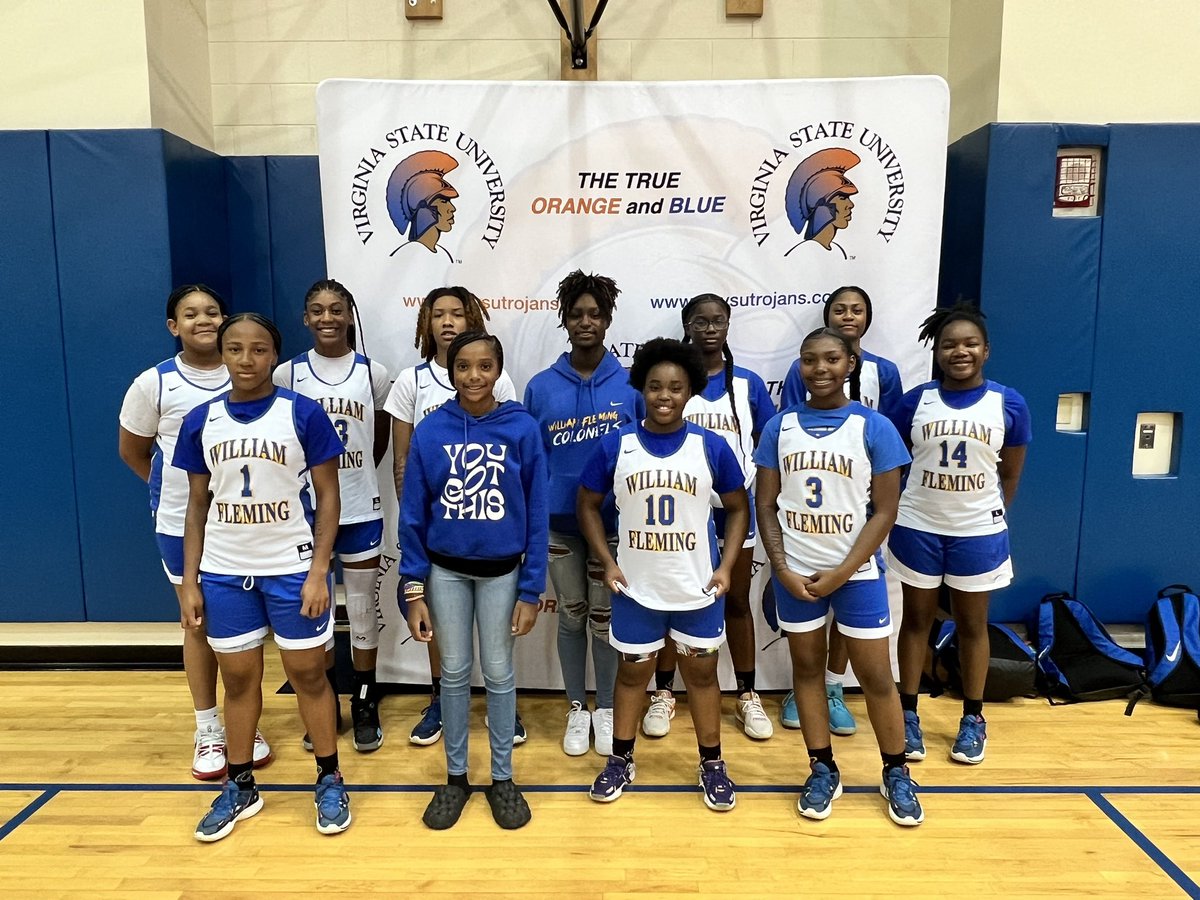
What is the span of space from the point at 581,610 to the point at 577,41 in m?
Result: 2.47

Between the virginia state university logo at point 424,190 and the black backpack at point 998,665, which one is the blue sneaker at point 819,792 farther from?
the virginia state university logo at point 424,190

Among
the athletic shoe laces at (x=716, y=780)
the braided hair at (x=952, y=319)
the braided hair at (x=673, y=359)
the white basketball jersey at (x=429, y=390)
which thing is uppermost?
the braided hair at (x=952, y=319)

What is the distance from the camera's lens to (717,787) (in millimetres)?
2428

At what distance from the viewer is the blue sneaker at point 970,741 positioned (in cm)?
269

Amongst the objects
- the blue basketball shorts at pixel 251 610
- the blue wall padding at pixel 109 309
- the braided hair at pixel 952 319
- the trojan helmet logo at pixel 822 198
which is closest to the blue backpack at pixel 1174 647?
the braided hair at pixel 952 319

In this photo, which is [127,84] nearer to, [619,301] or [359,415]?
[359,415]

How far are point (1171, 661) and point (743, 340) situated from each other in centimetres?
217

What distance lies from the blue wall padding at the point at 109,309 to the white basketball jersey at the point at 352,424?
3.45ft

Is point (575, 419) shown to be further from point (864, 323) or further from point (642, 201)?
point (864, 323)

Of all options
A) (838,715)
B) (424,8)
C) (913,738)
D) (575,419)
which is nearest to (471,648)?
(575,419)

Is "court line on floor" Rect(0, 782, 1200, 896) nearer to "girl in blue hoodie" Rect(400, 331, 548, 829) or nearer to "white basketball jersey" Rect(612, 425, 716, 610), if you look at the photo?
"girl in blue hoodie" Rect(400, 331, 548, 829)

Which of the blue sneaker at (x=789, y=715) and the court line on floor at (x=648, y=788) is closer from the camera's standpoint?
the court line on floor at (x=648, y=788)

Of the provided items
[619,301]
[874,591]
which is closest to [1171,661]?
[874,591]

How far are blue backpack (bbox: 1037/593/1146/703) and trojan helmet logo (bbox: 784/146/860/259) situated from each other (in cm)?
179
